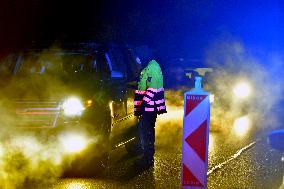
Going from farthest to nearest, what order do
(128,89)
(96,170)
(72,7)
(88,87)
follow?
(72,7) < (128,89) < (88,87) < (96,170)

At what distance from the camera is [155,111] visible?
7.83 meters

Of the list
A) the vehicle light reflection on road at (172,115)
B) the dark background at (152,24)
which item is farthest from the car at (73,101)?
the vehicle light reflection on road at (172,115)

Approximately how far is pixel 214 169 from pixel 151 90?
1.64 meters

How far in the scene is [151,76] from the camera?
25.3ft

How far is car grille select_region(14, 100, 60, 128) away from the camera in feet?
23.5

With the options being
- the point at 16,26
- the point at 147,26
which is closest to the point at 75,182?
the point at 16,26

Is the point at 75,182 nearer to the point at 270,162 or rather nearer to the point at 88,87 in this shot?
the point at 88,87

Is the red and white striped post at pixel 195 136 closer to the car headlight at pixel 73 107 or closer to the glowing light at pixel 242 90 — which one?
the car headlight at pixel 73 107

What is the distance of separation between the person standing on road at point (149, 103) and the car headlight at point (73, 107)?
1.04 metres

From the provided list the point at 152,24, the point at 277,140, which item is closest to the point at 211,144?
the point at 277,140

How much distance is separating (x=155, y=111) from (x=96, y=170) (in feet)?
4.57

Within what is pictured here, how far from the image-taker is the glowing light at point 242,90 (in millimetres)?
15217

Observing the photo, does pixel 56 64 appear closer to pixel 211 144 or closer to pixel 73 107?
pixel 73 107

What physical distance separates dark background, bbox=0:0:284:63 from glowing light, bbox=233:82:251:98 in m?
2.35
